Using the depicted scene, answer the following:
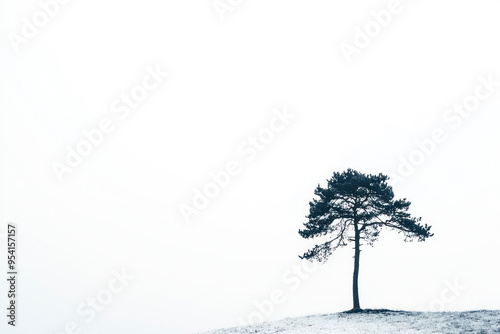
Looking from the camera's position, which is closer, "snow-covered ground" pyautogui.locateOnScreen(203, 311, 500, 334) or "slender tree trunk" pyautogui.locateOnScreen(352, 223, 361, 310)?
"snow-covered ground" pyautogui.locateOnScreen(203, 311, 500, 334)

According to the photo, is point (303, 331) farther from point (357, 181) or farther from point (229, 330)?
point (357, 181)

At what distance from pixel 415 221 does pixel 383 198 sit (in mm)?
3073

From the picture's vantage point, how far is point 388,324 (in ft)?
107

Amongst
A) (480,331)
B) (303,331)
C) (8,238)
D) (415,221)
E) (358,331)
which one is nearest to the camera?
(480,331)

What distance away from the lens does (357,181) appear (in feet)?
130

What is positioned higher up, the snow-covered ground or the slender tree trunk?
the slender tree trunk

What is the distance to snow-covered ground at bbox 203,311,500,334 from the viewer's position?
3017cm

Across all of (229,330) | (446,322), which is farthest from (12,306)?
(446,322)

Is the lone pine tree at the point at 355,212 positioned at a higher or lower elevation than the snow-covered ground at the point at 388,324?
higher

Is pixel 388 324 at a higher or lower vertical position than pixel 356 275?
lower

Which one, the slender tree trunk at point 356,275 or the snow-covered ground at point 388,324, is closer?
the snow-covered ground at point 388,324

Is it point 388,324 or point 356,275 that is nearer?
point 388,324

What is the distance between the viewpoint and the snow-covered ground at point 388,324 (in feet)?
99.0

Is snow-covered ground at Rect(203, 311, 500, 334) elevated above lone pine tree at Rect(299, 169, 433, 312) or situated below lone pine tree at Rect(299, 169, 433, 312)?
below
